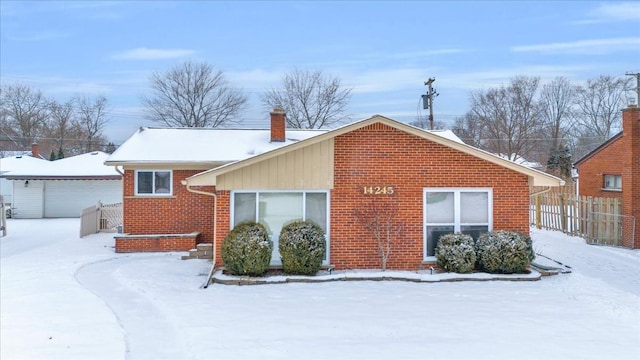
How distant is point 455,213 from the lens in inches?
448

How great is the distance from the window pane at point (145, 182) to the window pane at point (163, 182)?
0.63 feet

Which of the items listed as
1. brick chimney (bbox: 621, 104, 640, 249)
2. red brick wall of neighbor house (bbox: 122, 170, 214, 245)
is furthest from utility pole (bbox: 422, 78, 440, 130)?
red brick wall of neighbor house (bbox: 122, 170, 214, 245)

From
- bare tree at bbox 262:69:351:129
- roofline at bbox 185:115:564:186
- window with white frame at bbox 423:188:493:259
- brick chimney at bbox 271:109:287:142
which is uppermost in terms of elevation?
bare tree at bbox 262:69:351:129

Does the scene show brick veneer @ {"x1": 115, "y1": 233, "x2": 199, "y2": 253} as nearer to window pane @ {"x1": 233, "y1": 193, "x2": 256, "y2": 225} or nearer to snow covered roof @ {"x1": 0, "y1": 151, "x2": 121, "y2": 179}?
window pane @ {"x1": 233, "y1": 193, "x2": 256, "y2": 225}

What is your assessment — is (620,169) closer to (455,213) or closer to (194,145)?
(455,213)

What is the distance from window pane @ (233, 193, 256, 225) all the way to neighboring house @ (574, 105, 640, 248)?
1255 centimetres

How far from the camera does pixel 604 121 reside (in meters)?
49.8

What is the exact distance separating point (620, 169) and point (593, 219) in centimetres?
363

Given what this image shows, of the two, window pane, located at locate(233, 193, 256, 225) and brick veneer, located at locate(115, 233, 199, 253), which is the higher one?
window pane, located at locate(233, 193, 256, 225)

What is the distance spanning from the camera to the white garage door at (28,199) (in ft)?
83.5

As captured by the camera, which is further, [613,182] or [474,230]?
[613,182]

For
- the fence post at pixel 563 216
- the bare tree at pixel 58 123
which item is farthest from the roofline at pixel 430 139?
the bare tree at pixel 58 123

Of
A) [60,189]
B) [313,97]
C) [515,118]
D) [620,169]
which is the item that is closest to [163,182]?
[60,189]

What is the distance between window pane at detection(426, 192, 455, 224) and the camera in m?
11.4
